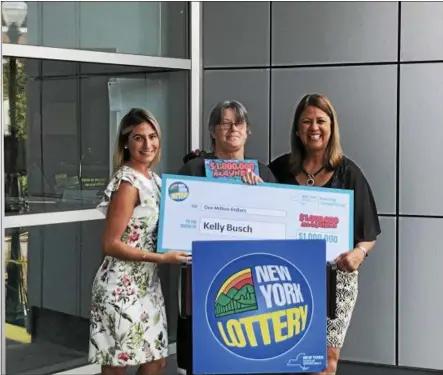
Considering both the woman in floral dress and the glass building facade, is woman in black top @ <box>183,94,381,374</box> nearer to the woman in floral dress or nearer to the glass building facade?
the woman in floral dress

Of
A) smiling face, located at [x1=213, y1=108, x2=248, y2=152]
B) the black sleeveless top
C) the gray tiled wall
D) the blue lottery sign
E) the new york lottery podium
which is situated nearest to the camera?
the blue lottery sign

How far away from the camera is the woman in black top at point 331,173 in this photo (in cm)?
390

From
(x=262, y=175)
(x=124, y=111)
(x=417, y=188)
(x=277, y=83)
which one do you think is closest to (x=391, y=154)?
(x=417, y=188)

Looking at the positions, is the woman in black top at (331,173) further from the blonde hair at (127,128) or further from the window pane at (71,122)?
the window pane at (71,122)

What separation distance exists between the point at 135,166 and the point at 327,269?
3.64 feet

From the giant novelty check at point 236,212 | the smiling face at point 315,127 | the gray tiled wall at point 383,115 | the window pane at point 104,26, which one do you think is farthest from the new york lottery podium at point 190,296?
the window pane at point 104,26

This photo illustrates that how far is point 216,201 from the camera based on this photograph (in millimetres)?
3453

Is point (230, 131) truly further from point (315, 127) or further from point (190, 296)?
point (190, 296)

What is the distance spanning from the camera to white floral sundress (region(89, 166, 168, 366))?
Result: 3.65 m

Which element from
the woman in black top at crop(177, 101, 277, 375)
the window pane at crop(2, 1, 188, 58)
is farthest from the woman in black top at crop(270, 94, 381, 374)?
the window pane at crop(2, 1, 188, 58)

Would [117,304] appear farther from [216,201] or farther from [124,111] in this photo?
[124,111]

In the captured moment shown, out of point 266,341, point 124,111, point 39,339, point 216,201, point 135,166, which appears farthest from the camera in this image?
point 124,111

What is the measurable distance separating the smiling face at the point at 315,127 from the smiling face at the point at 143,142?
0.77 m

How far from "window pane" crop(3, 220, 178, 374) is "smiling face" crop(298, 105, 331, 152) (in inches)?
52.0
